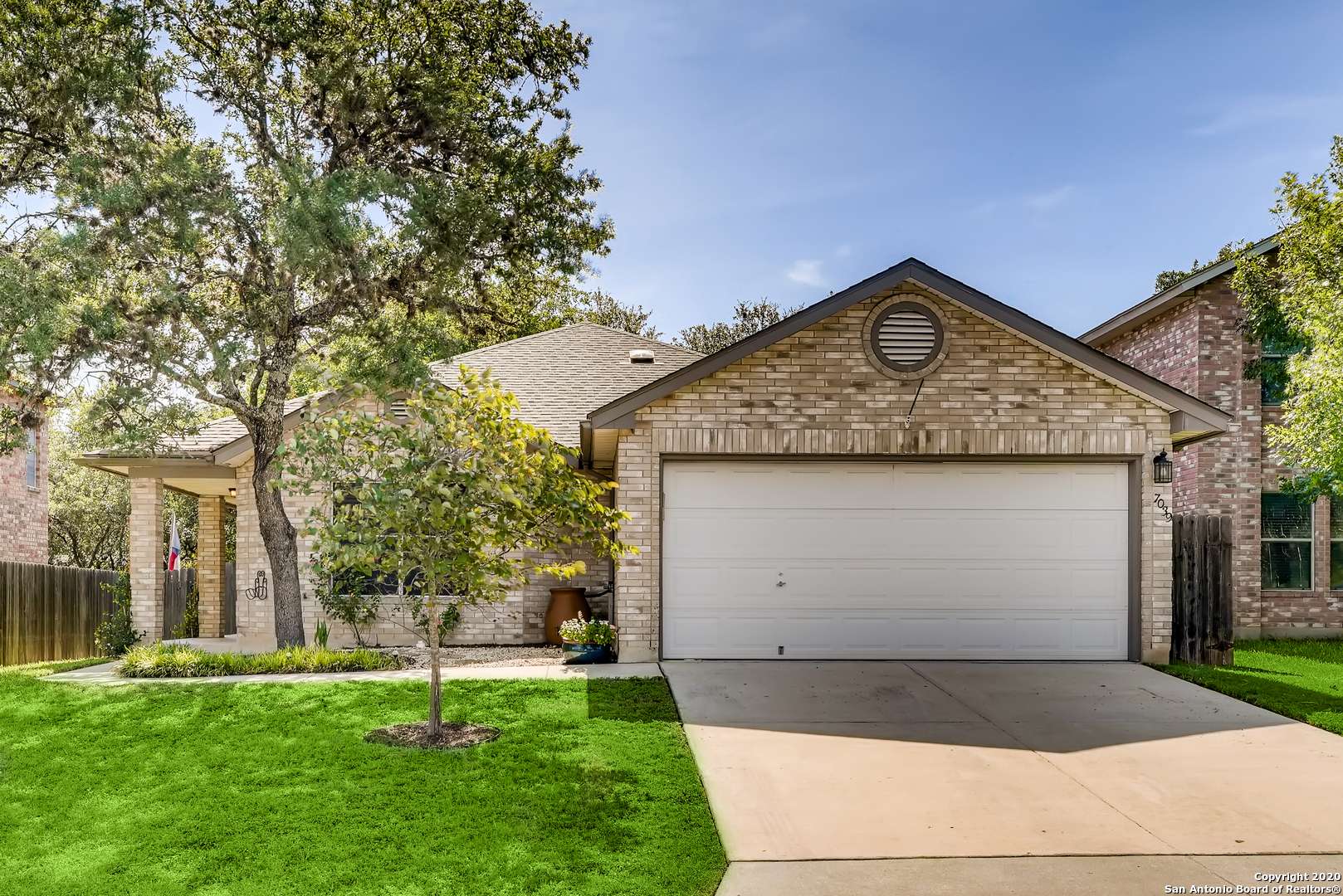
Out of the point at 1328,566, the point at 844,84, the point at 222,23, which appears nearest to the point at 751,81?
the point at 844,84

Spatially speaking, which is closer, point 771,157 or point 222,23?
point 222,23

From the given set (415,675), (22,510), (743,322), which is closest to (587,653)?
(415,675)

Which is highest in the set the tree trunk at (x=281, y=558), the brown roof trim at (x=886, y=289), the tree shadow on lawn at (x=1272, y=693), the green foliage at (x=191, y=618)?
the brown roof trim at (x=886, y=289)

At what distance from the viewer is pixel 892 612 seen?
38.7ft

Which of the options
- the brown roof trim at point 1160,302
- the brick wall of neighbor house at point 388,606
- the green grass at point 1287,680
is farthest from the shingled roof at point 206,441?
the brown roof trim at point 1160,302

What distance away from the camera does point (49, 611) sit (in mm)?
16078

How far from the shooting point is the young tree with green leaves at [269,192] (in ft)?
38.6

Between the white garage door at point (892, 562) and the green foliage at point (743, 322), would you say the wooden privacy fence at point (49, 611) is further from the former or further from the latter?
the green foliage at point (743, 322)

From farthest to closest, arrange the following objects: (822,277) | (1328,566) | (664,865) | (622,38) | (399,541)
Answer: (822,277), (1328,566), (622,38), (399,541), (664,865)

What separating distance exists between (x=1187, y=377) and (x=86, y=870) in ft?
59.2

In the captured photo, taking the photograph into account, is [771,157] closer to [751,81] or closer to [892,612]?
[751,81]

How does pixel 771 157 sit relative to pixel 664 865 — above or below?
above

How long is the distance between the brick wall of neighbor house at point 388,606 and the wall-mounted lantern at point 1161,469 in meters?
7.61

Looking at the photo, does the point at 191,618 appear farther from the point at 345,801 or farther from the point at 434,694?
the point at 345,801
